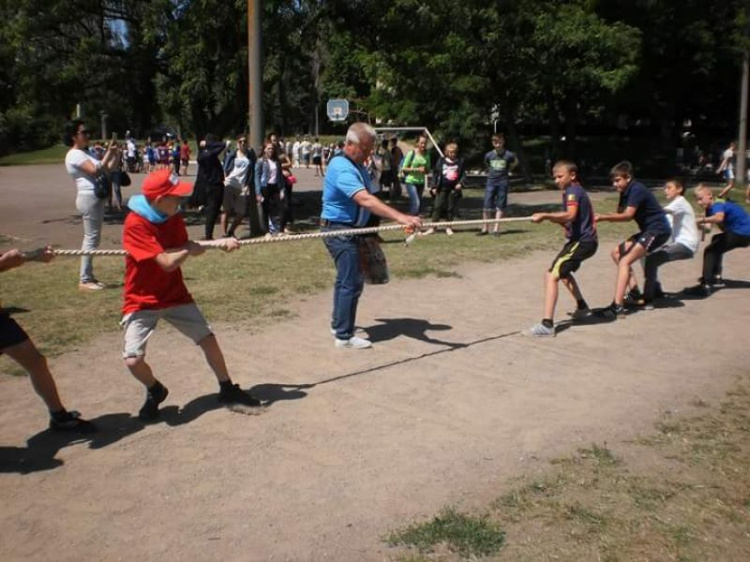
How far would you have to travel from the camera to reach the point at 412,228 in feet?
19.9

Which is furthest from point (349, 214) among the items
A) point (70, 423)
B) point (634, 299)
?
point (634, 299)

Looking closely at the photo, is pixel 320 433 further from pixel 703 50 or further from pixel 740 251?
pixel 703 50

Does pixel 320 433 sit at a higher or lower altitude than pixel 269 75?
lower

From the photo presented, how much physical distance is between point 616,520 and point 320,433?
194cm

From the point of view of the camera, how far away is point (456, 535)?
359 centimetres

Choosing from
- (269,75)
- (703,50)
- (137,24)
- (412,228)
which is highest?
(703,50)

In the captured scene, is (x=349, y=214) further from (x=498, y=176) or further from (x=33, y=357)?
(x=498, y=176)

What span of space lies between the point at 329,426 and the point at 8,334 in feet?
6.80

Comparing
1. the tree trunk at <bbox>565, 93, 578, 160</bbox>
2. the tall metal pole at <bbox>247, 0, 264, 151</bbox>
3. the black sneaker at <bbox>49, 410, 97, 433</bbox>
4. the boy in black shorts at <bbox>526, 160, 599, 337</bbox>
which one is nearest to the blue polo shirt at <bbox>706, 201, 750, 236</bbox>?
the boy in black shorts at <bbox>526, 160, 599, 337</bbox>

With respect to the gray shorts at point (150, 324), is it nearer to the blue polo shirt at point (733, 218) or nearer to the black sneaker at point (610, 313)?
the black sneaker at point (610, 313)

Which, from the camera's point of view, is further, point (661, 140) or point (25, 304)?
point (661, 140)

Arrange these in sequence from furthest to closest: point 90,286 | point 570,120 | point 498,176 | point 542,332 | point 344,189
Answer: point 570,120 → point 498,176 → point 90,286 → point 542,332 → point 344,189

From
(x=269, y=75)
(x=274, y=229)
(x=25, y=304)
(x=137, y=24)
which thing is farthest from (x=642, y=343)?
(x=137, y=24)

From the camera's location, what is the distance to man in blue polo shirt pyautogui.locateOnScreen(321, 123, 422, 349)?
622cm
